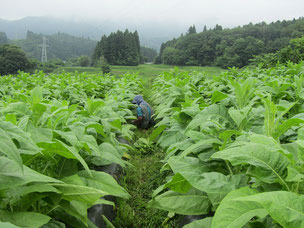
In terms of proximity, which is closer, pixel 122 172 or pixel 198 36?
pixel 122 172

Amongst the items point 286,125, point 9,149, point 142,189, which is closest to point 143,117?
point 142,189

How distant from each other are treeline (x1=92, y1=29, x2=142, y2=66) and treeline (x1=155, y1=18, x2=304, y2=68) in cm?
966

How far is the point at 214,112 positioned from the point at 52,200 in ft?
4.69

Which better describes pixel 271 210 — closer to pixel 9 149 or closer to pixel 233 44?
pixel 9 149

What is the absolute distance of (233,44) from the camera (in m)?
44.3

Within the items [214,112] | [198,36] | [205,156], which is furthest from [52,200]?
[198,36]

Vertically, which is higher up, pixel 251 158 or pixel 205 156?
pixel 251 158

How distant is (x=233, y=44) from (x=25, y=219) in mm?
47874

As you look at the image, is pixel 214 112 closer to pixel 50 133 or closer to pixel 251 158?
pixel 251 158

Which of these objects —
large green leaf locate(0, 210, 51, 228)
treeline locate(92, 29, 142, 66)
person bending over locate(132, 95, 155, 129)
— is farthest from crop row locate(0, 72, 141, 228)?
treeline locate(92, 29, 142, 66)

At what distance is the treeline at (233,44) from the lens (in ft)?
131

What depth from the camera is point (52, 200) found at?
141 centimetres

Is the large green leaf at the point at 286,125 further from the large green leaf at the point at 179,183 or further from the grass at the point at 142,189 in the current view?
the grass at the point at 142,189

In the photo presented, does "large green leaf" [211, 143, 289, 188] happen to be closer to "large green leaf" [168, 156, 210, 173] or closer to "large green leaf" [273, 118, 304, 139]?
"large green leaf" [273, 118, 304, 139]
